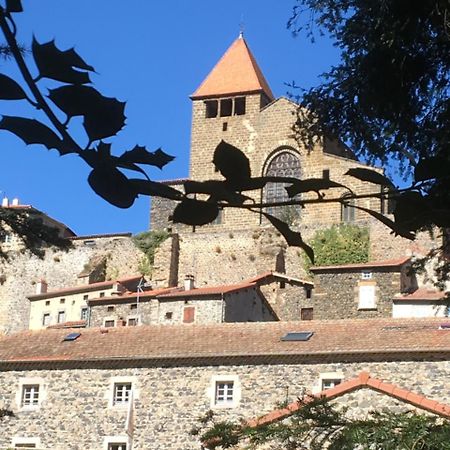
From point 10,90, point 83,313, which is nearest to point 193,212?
point 10,90

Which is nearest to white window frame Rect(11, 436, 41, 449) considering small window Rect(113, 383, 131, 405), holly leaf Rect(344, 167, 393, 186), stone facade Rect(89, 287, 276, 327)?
small window Rect(113, 383, 131, 405)

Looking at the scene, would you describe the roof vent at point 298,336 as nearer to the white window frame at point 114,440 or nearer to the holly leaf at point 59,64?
the white window frame at point 114,440

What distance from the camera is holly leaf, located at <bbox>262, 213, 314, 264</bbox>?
1.42 meters

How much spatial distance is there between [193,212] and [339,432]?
14.2m

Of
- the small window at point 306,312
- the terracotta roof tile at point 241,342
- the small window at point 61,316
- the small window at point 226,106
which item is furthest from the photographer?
Result: the small window at point 226,106

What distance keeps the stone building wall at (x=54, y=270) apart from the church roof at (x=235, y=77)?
8.00 meters

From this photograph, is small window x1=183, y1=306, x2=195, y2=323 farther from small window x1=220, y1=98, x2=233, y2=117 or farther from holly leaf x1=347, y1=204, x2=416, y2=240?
holly leaf x1=347, y1=204, x2=416, y2=240

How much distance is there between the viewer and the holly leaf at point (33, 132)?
1.26 metres

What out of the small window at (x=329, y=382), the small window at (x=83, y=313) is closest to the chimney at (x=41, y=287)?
the small window at (x=83, y=313)

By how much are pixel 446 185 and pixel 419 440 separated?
1195 centimetres

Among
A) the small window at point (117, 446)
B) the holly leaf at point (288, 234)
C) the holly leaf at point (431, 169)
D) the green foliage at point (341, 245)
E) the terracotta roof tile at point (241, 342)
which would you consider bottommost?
the small window at point (117, 446)

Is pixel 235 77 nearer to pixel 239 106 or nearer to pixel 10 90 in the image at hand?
pixel 239 106

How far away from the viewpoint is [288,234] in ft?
4.84

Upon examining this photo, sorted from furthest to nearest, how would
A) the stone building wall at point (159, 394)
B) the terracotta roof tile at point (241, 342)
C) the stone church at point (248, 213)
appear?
the stone church at point (248, 213) < the terracotta roof tile at point (241, 342) < the stone building wall at point (159, 394)
